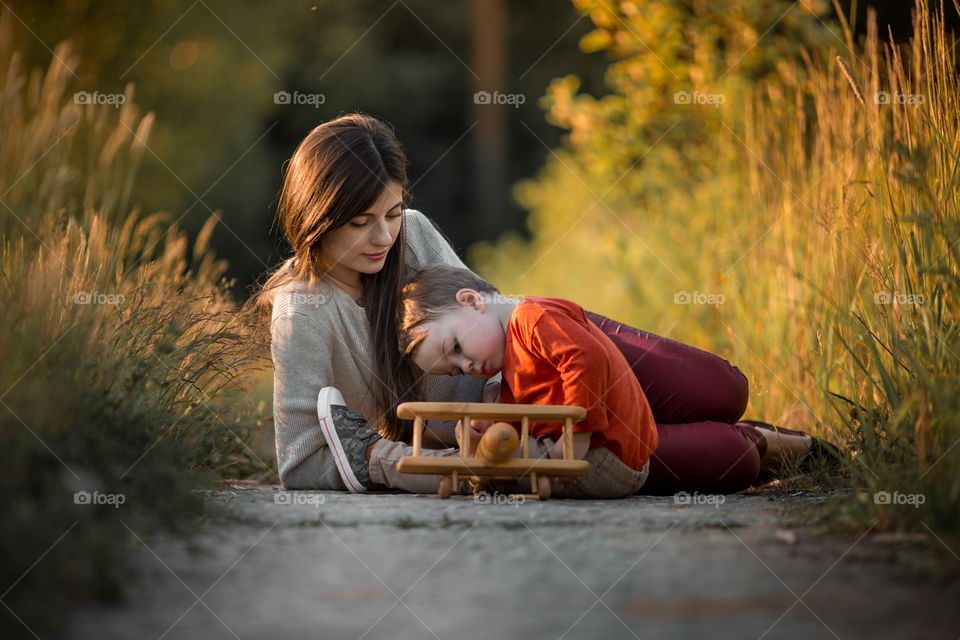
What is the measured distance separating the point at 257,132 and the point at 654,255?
10.00 metres

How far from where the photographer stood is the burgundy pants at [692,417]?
297 cm

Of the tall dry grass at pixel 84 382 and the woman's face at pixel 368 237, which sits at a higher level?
the woman's face at pixel 368 237

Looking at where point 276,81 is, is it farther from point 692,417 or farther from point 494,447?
point 494,447

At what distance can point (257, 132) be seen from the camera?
14680 mm

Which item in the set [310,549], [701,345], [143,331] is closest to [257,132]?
[701,345]

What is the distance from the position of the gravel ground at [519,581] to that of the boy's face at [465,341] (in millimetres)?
604

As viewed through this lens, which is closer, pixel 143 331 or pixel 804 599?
pixel 804 599

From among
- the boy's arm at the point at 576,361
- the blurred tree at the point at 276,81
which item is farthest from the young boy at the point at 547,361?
the blurred tree at the point at 276,81

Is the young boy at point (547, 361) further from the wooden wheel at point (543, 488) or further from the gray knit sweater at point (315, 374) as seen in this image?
the gray knit sweater at point (315, 374)

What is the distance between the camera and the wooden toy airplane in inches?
96.0

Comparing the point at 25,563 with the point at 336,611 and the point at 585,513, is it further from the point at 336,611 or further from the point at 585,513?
the point at 585,513

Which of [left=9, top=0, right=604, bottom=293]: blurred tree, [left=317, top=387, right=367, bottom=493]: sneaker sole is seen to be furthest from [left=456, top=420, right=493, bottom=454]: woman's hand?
[left=9, top=0, right=604, bottom=293]: blurred tree

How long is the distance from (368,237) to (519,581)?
1.46 metres

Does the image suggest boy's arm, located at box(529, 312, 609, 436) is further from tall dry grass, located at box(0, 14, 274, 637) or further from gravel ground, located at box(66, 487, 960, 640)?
tall dry grass, located at box(0, 14, 274, 637)
